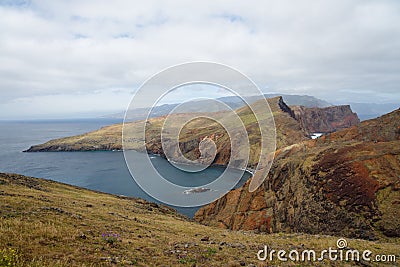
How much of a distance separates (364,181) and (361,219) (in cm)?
489

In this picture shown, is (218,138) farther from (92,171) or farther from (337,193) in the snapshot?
(337,193)

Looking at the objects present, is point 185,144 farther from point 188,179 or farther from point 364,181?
point 364,181

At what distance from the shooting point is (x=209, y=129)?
18062 cm

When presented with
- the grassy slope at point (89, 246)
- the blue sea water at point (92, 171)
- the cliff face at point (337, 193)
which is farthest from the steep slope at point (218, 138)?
the grassy slope at point (89, 246)

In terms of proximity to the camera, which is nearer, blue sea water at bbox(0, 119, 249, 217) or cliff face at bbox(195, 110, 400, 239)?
cliff face at bbox(195, 110, 400, 239)

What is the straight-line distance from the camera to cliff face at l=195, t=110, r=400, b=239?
24.6m

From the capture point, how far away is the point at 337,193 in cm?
2830

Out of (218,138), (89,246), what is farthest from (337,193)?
(218,138)

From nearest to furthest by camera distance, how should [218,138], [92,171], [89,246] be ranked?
[89,246], [92,171], [218,138]

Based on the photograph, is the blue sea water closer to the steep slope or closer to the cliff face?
the steep slope

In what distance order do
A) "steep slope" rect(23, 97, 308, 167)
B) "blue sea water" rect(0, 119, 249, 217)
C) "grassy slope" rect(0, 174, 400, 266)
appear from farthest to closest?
"steep slope" rect(23, 97, 308, 167)
"blue sea water" rect(0, 119, 249, 217)
"grassy slope" rect(0, 174, 400, 266)

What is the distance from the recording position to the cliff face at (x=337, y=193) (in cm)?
2456

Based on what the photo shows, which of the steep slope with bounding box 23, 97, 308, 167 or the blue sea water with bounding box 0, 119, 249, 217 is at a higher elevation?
the steep slope with bounding box 23, 97, 308, 167

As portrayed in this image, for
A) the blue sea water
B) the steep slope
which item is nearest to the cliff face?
the blue sea water
